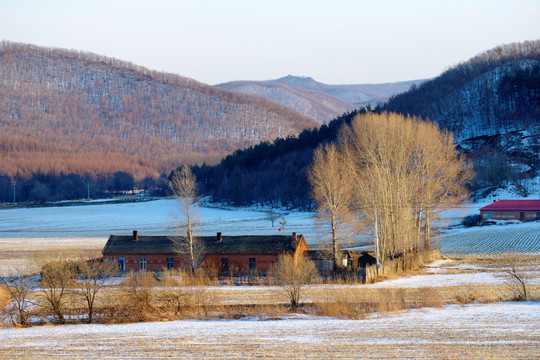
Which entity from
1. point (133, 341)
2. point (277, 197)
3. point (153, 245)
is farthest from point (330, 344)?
point (277, 197)

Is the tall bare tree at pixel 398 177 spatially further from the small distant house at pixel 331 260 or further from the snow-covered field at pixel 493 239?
the snow-covered field at pixel 493 239

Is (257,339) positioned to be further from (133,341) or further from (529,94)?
(529,94)

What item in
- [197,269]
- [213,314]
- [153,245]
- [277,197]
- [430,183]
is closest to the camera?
[213,314]

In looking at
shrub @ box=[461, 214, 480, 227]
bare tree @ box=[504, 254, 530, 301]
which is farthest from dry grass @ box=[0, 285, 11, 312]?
shrub @ box=[461, 214, 480, 227]

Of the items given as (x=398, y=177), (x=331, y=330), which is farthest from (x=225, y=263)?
(x=331, y=330)

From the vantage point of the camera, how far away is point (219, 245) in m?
40.4

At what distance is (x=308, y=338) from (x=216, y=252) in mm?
20917

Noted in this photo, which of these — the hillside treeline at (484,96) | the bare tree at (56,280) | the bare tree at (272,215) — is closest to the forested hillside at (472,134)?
the hillside treeline at (484,96)

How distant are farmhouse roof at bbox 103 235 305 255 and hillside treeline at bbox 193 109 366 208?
54015 mm

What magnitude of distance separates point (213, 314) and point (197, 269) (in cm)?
1307

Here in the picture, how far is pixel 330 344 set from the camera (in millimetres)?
18453

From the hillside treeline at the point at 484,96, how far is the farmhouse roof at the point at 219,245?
6654cm

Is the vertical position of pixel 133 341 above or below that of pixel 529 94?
below

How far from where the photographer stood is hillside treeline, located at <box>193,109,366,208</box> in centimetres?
10244
